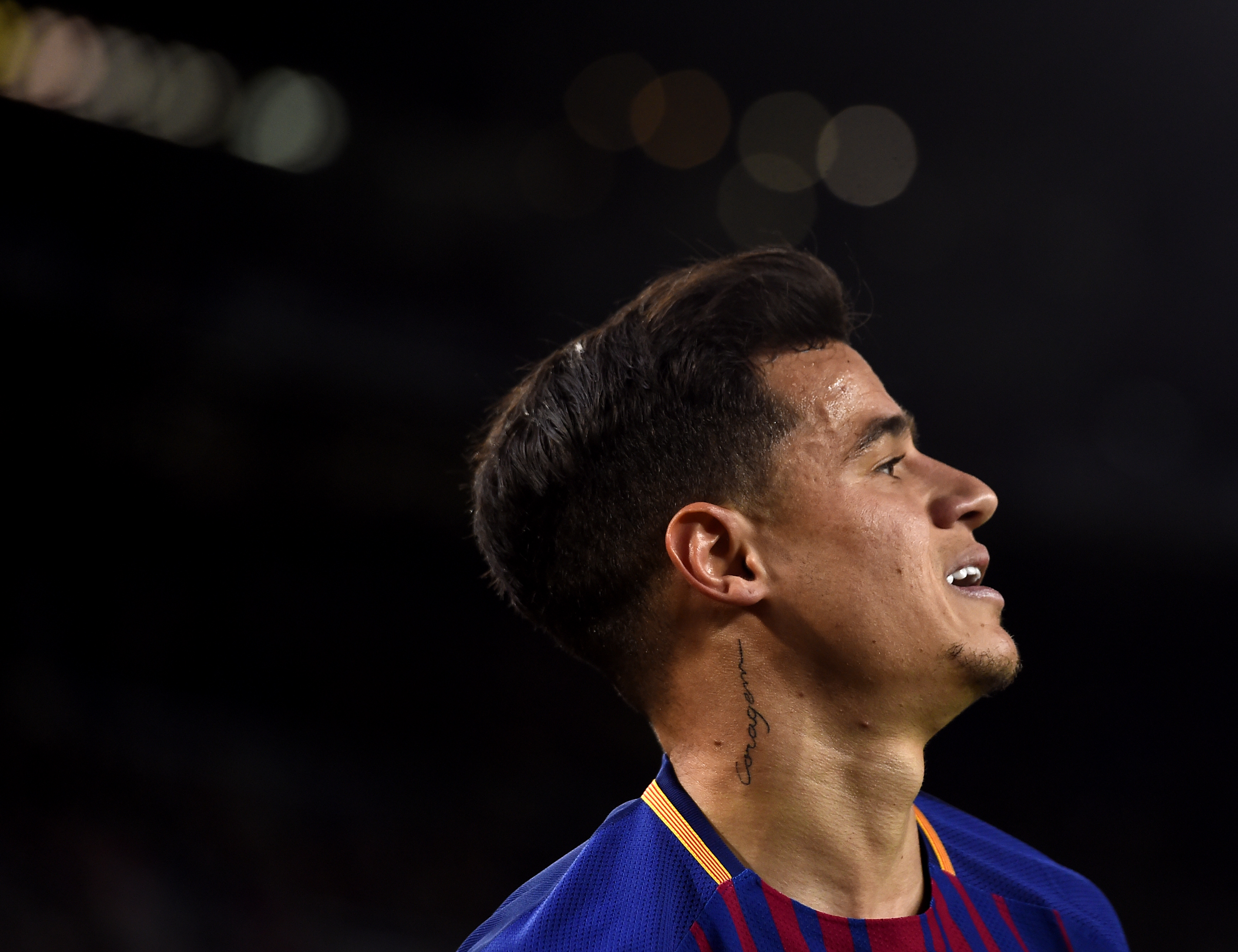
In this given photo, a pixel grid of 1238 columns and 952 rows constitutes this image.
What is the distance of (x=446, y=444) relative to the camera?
224 inches

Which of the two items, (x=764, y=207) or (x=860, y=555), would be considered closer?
(x=860, y=555)

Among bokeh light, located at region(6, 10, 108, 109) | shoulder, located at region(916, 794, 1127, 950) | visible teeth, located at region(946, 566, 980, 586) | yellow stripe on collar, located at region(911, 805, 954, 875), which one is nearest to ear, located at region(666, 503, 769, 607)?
visible teeth, located at region(946, 566, 980, 586)

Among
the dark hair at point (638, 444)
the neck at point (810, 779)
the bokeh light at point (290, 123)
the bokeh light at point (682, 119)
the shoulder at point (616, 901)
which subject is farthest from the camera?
the bokeh light at point (290, 123)

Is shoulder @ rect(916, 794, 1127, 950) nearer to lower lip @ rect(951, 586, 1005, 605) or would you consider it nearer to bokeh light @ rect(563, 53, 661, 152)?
lower lip @ rect(951, 586, 1005, 605)

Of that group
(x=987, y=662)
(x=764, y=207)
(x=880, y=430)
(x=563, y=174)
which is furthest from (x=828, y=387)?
(x=563, y=174)

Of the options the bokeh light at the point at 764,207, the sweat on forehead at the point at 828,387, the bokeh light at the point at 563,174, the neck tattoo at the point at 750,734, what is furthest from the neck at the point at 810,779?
the bokeh light at the point at 563,174

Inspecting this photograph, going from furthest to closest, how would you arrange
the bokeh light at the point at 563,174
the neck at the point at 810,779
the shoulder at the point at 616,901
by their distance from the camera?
the bokeh light at the point at 563,174
the neck at the point at 810,779
the shoulder at the point at 616,901

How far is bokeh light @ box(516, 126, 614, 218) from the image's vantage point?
16.4ft

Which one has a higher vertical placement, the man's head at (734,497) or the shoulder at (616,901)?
the man's head at (734,497)

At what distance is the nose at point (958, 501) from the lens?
143cm

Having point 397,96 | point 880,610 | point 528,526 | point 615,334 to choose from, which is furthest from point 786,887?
point 397,96

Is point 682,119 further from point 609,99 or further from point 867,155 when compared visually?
point 867,155

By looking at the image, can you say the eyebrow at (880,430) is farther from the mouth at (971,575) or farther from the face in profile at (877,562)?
the mouth at (971,575)

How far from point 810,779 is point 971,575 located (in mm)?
413
